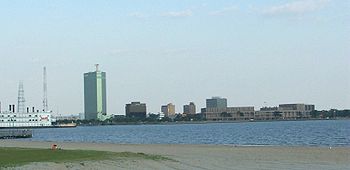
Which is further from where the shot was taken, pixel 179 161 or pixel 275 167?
pixel 179 161

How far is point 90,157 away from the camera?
98.7 feet

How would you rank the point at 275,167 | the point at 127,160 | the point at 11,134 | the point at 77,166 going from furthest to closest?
1. the point at 11,134
2. the point at 127,160
3. the point at 275,167
4. the point at 77,166

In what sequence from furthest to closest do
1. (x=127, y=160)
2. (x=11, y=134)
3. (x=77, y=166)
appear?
(x=11, y=134) → (x=127, y=160) → (x=77, y=166)


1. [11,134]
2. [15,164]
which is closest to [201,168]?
[15,164]

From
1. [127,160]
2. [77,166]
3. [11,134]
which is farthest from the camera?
[11,134]

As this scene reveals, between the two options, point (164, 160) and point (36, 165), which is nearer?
point (36, 165)

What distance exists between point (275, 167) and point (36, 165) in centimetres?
965

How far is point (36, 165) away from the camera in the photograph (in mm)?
25594

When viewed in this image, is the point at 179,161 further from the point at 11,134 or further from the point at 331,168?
the point at 11,134

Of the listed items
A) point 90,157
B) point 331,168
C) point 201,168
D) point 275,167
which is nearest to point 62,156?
point 90,157

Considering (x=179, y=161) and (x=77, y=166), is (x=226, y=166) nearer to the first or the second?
(x=179, y=161)

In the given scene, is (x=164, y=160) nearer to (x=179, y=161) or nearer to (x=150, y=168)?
(x=179, y=161)

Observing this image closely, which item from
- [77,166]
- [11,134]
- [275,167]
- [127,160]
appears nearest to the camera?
[77,166]

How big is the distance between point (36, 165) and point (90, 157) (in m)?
4.74
